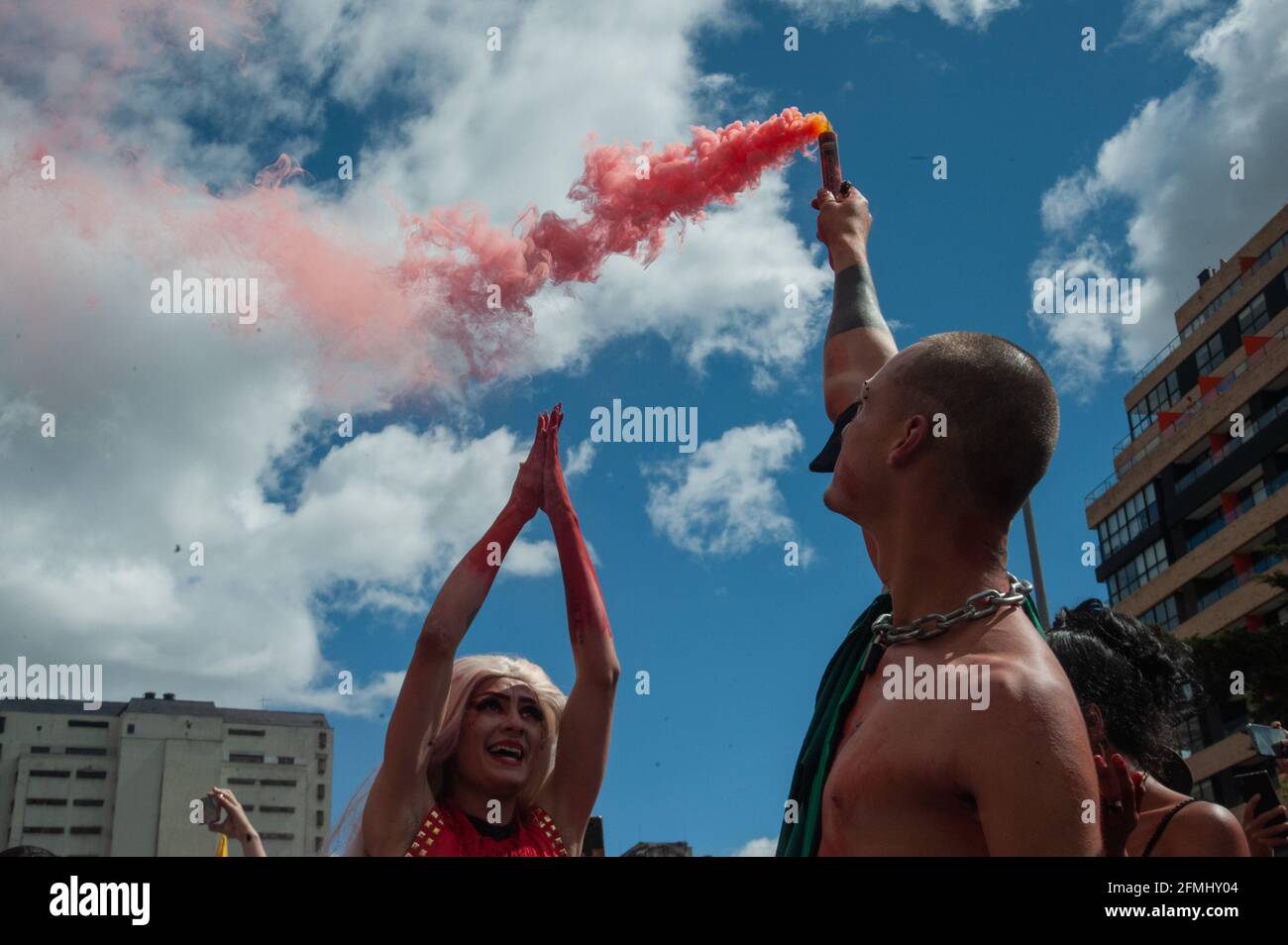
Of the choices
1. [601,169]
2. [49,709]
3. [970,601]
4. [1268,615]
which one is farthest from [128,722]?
[970,601]

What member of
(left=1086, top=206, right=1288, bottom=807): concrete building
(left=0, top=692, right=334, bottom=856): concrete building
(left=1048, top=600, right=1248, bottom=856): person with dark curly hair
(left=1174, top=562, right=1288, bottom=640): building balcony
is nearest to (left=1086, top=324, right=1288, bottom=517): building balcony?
(left=1086, top=206, right=1288, bottom=807): concrete building

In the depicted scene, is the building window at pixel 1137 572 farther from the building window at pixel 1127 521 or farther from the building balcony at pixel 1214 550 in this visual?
the building window at pixel 1127 521

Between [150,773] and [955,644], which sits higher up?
[150,773]

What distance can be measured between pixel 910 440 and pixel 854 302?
1.11 meters

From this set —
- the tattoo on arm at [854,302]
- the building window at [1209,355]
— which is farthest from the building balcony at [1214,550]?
the tattoo on arm at [854,302]

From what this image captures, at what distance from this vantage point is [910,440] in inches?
121

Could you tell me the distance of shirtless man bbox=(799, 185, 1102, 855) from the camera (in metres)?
2.43

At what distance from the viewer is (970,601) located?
290 centimetres

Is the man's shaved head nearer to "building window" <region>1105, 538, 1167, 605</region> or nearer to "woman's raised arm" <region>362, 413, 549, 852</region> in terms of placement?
"woman's raised arm" <region>362, 413, 549, 852</region>

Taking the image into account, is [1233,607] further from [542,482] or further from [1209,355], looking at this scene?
[542,482]

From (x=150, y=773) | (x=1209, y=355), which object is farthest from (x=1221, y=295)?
(x=150, y=773)

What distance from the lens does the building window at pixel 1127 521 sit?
53219mm

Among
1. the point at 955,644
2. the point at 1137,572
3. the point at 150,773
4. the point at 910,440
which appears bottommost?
the point at 955,644
